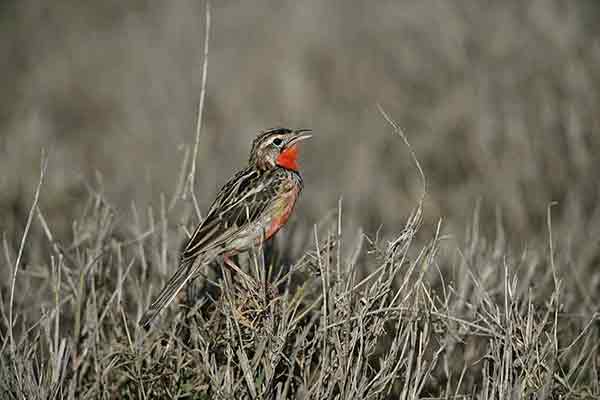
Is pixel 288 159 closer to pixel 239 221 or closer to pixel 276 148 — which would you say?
pixel 276 148

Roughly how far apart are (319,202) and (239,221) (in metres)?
4.01

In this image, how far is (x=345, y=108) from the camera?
1073 cm

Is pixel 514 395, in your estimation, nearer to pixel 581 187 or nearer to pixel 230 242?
pixel 230 242

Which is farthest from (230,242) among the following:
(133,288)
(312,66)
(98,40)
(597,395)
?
(98,40)

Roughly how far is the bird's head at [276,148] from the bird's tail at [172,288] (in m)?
0.78

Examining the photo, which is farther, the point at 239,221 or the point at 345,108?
the point at 345,108

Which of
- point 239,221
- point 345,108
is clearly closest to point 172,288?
point 239,221

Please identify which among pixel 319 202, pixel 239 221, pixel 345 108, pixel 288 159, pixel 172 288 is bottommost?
pixel 319 202

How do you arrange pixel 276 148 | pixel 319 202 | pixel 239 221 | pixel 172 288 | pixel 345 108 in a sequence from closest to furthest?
1. pixel 172 288
2. pixel 239 221
3. pixel 276 148
4. pixel 319 202
5. pixel 345 108

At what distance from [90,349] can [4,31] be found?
10859mm

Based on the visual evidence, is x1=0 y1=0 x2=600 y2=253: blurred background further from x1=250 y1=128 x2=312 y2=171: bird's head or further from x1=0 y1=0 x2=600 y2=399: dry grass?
x1=250 y1=128 x2=312 y2=171: bird's head

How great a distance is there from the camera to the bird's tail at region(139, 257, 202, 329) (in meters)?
4.59

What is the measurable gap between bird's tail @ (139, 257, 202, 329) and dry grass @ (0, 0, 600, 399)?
117 millimetres

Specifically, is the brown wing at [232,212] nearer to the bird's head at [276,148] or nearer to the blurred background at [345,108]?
the bird's head at [276,148]
